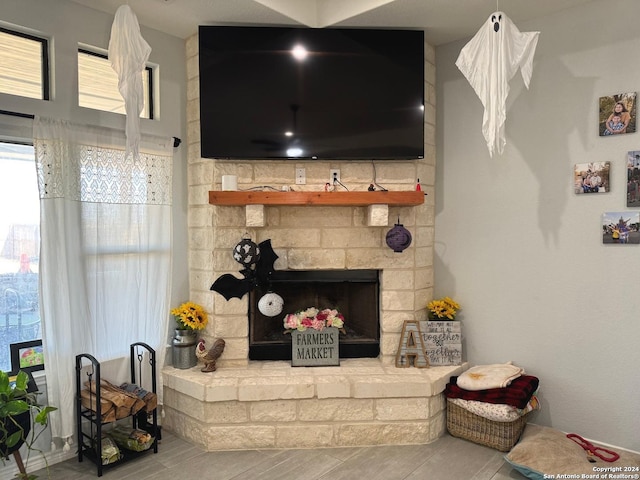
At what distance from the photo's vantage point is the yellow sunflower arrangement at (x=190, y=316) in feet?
9.27

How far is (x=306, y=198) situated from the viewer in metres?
2.70

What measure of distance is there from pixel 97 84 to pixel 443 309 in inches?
102

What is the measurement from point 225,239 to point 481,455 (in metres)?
1.99

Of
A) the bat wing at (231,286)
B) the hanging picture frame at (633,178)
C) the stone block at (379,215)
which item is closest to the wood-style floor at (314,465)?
the bat wing at (231,286)

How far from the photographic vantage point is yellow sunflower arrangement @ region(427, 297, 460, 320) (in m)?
2.97

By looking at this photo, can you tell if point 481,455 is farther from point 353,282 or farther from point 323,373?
point 353,282

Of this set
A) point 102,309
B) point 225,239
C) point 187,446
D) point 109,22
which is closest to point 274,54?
point 109,22

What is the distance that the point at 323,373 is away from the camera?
274 cm

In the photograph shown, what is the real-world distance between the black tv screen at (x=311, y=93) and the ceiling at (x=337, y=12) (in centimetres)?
7

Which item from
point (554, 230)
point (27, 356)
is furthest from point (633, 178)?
point (27, 356)

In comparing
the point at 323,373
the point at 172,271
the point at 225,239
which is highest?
the point at 225,239

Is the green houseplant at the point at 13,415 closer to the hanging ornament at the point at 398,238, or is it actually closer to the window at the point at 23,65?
the window at the point at 23,65

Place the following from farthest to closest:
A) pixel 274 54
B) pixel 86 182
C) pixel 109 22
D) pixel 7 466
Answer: pixel 274 54 → pixel 109 22 → pixel 86 182 → pixel 7 466

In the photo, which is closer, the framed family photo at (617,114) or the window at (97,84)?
the framed family photo at (617,114)
